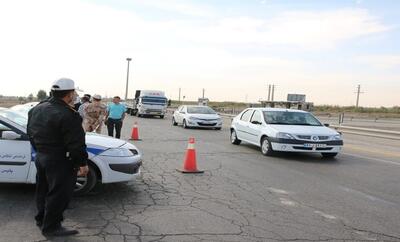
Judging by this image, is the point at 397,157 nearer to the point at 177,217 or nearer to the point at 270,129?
the point at 270,129

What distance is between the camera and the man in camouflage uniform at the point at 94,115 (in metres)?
11.9

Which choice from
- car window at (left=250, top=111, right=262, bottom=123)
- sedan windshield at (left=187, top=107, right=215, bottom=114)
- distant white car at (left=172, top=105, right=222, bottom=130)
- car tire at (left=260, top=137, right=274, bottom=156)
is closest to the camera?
car tire at (left=260, top=137, right=274, bottom=156)

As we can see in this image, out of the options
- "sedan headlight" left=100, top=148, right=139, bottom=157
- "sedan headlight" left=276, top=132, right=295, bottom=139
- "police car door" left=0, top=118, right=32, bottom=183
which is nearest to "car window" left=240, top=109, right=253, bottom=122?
"sedan headlight" left=276, top=132, right=295, bottom=139

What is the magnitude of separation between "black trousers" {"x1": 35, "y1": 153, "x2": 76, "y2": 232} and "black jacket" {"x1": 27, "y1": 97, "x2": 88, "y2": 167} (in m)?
0.09

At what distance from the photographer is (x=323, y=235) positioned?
18.2 ft

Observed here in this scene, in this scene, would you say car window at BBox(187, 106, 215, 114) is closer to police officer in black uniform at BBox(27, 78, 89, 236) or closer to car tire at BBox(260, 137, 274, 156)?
car tire at BBox(260, 137, 274, 156)

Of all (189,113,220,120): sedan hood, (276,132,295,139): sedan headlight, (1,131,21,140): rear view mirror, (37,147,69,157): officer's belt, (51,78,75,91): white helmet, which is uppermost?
(51,78,75,91): white helmet

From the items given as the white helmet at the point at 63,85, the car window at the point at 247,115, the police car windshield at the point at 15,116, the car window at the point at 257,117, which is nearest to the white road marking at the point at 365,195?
the white helmet at the point at 63,85

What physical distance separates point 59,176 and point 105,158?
6.53 ft

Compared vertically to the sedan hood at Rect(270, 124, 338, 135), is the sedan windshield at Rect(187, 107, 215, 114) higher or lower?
lower

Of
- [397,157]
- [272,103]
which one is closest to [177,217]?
[397,157]

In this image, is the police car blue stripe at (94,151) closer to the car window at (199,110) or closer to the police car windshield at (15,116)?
the police car windshield at (15,116)

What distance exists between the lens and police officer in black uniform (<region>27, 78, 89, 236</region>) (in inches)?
188

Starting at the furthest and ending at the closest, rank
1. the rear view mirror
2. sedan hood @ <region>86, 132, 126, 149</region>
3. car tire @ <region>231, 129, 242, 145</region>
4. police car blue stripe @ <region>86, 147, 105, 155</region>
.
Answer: car tire @ <region>231, 129, 242, 145</region>, sedan hood @ <region>86, 132, 126, 149</region>, police car blue stripe @ <region>86, 147, 105, 155</region>, the rear view mirror
